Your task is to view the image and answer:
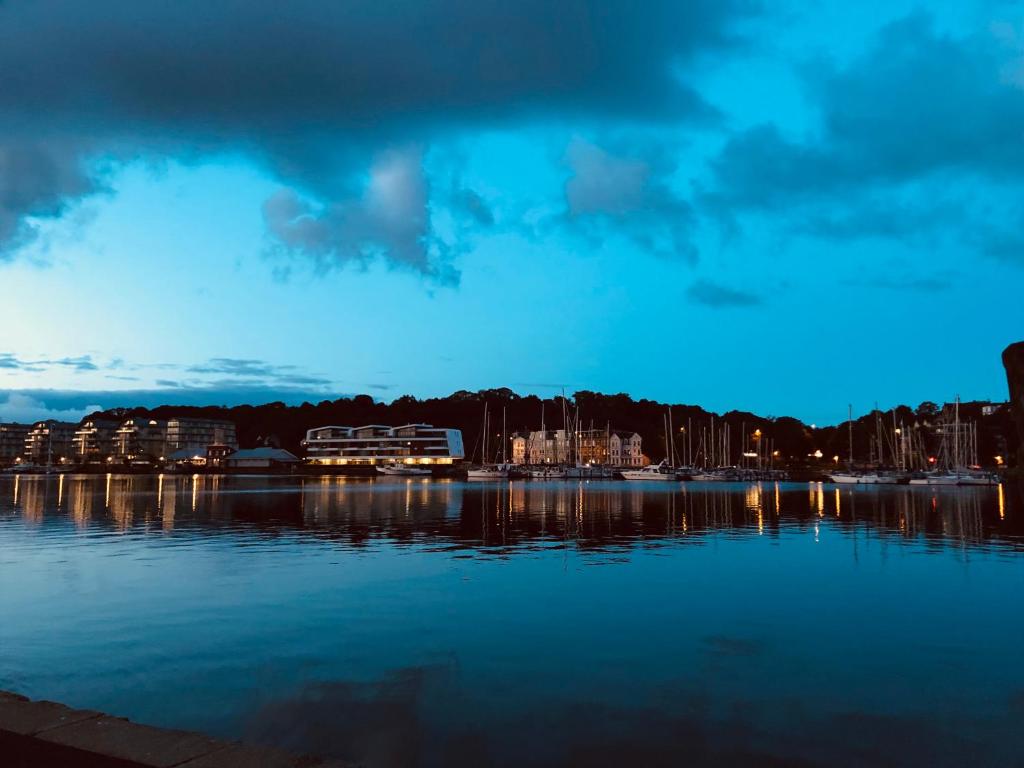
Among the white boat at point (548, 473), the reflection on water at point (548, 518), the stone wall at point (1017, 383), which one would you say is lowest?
the reflection on water at point (548, 518)

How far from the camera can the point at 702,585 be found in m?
25.9

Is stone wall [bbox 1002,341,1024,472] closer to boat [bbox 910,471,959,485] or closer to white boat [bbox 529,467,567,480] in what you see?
boat [bbox 910,471,959,485]

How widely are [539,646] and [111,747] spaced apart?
427 inches

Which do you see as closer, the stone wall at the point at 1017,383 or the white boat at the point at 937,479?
the white boat at the point at 937,479

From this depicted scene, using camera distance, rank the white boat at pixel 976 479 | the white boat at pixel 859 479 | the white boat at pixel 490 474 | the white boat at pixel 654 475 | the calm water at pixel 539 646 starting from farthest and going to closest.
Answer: the white boat at pixel 490 474
the white boat at pixel 654 475
the white boat at pixel 859 479
the white boat at pixel 976 479
the calm water at pixel 539 646

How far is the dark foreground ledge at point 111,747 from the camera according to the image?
7590 millimetres

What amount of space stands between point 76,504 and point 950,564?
67899 mm

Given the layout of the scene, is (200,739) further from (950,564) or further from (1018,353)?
(1018,353)

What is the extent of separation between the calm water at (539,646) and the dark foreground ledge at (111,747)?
3.49 m

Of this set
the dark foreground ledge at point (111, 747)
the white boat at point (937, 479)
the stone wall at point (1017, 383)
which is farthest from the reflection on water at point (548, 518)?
the stone wall at point (1017, 383)

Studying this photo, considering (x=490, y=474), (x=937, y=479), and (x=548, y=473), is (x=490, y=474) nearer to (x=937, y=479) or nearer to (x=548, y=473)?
(x=548, y=473)

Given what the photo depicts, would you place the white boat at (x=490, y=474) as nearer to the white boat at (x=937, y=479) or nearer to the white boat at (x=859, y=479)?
the white boat at (x=859, y=479)

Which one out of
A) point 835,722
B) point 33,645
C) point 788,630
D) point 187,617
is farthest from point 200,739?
point 788,630

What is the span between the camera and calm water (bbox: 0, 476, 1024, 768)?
39.8ft
